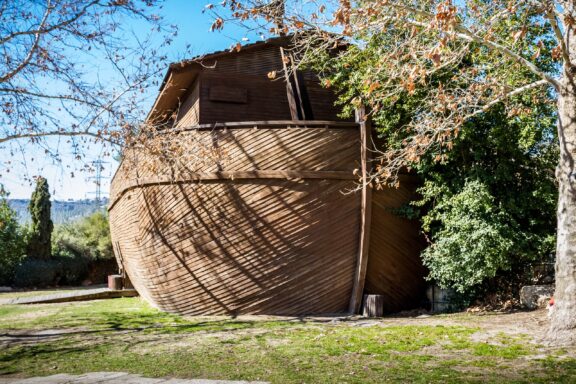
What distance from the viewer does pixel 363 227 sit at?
962 centimetres

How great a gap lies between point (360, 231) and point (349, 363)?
4044 millimetres

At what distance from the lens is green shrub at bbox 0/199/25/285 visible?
68.6ft

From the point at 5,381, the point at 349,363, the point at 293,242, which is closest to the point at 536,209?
the point at 293,242

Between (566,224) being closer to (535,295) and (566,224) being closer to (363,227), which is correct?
(535,295)

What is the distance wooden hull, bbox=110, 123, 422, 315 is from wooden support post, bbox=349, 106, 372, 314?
0.10 meters

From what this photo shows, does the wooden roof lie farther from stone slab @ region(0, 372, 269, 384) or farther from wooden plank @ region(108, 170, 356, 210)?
stone slab @ region(0, 372, 269, 384)

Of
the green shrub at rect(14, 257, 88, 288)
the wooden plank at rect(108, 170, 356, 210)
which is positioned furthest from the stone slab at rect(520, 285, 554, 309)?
the green shrub at rect(14, 257, 88, 288)

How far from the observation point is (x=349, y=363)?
5891mm

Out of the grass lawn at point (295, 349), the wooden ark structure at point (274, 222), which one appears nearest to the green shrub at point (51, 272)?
the grass lawn at point (295, 349)

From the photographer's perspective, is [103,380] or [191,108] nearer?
[103,380]

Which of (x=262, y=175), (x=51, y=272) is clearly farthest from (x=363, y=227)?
(x=51, y=272)

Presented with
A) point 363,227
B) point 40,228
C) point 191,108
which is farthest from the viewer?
point 40,228

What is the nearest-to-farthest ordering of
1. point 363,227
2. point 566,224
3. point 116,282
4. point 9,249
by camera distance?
1. point 566,224
2. point 363,227
3. point 116,282
4. point 9,249

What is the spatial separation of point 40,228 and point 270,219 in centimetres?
1627
